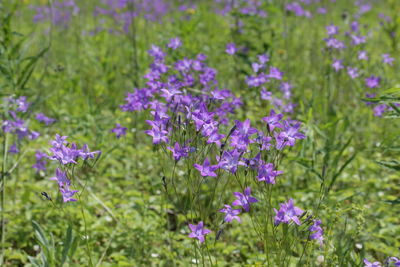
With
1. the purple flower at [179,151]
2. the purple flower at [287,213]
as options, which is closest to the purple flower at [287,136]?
the purple flower at [287,213]

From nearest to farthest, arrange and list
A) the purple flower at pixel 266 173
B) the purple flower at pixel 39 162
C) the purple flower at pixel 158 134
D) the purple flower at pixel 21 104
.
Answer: the purple flower at pixel 266 173 < the purple flower at pixel 158 134 < the purple flower at pixel 21 104 < the purple flower at pixel 39 162

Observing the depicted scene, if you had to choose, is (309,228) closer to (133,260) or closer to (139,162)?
(133,260)

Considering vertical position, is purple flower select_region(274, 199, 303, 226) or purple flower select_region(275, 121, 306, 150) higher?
purple flower select_region(275, 121, 306, 150)

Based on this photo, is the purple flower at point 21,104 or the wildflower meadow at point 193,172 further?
the purple flower at point 21,104

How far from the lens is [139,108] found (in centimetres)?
265

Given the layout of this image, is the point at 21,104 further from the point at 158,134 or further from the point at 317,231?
the point at 317,231

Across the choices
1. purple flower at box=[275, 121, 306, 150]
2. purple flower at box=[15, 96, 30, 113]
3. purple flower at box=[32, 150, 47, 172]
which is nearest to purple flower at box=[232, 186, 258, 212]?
purple flower at box=[275, 121, 306, 150]

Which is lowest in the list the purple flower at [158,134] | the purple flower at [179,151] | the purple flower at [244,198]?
the purple flower at [244,198]

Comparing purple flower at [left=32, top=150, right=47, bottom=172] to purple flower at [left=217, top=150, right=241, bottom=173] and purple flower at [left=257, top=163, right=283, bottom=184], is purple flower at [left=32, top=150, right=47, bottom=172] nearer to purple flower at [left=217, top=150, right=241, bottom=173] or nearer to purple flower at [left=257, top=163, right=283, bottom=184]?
purple flower at [left=217, top=150, right=241, bottom=173]

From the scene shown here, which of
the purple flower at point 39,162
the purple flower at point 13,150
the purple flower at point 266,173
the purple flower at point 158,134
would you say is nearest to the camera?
the purple flower at point 266,173

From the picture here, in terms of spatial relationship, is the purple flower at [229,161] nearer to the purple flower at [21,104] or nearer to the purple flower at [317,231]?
the purple flower at [317,231]

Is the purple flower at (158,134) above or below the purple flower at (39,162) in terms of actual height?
below

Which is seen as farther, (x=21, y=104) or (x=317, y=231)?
(x=21, y=104)

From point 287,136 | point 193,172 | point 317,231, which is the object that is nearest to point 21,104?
point 193,172
